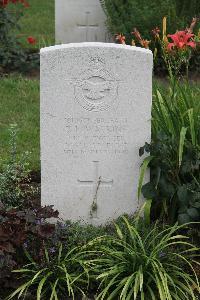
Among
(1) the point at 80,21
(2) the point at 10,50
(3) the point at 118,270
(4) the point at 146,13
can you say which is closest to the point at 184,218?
(3) the point at 118,270

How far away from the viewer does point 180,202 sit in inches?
191

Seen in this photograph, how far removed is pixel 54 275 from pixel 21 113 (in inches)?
133

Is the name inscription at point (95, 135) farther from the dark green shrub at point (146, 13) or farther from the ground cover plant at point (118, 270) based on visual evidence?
the dark green shrub at point (146, 13)

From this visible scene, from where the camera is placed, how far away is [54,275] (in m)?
4.46

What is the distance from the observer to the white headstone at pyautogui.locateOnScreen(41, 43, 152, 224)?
4.73 m

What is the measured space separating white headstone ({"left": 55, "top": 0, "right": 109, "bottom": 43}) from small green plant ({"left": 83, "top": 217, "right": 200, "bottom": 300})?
554 centimetres

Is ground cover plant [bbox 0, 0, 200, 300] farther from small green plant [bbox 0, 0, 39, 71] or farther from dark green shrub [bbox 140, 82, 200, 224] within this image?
small green plant [bbox 0, 0, 39, 71]

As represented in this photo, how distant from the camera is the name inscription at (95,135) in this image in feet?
15.9

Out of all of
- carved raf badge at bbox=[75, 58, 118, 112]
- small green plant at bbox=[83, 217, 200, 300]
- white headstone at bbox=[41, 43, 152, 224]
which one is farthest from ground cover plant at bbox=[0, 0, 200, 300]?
carved raf badge at bbox=[75, 58, 118, 112]

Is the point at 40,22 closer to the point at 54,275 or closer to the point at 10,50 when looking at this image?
the point at 10,50

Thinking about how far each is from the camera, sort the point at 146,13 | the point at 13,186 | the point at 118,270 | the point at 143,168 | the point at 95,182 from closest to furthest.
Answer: the point at 118,270, the point at 143,168, the point at 95,182, the point at 13,186, the point at 146,13

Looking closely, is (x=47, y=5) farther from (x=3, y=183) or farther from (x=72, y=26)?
(x=3, y=183)

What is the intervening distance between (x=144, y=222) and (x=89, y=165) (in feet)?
1.69

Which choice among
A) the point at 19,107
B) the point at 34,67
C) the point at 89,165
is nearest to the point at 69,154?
the point at 89,165
